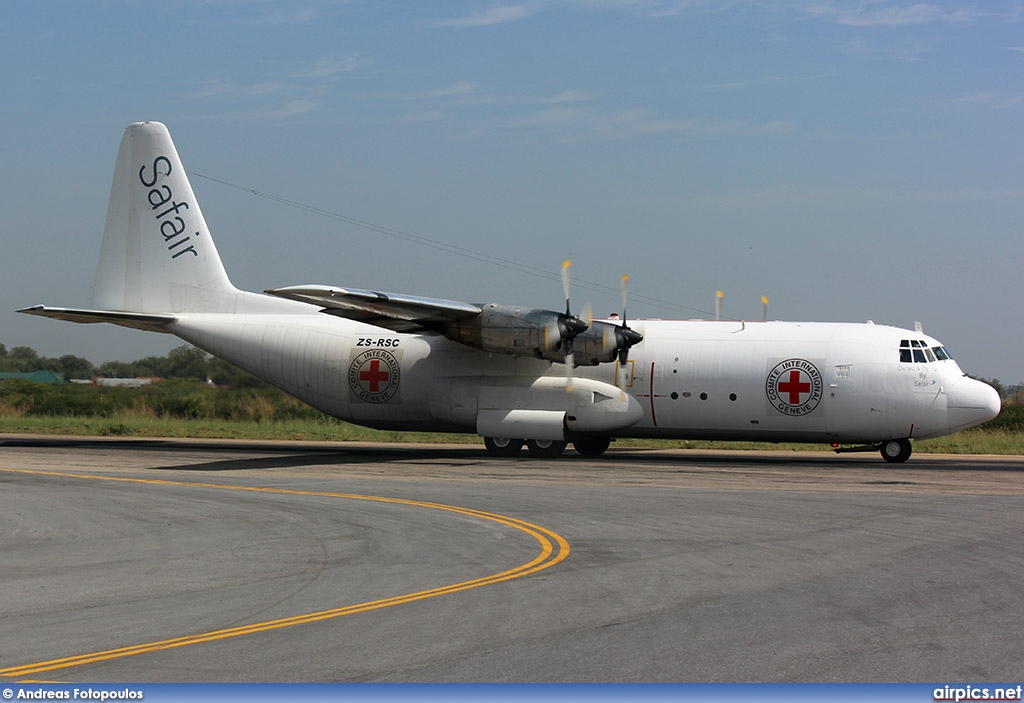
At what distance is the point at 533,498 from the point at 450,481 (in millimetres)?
3979

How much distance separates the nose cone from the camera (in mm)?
29719

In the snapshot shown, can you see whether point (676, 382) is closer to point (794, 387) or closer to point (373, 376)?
point (794, 387)

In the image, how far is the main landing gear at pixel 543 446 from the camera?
32719 millimetres

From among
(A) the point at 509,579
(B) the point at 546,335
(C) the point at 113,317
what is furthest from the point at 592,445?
(A) the point at 509,579

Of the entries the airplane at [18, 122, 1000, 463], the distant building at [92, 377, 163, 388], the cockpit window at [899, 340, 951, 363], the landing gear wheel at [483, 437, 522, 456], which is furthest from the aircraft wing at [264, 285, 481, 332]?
the distant building at [92, 377, 163, 388]

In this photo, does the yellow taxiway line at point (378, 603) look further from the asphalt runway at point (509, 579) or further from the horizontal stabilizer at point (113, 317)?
the horizontal stabilizer at point (113, 317)

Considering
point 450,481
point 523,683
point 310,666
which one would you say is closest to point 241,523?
point 450,481

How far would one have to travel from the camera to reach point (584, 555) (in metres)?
14.2

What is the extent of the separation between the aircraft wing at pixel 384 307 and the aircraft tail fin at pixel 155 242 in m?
7.18

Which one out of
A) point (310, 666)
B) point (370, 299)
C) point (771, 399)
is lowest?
point (310, 666)

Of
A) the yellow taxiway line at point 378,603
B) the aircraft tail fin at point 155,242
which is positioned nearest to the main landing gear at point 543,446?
the aircraft tail fin at point 155,242

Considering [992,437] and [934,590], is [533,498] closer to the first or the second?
[934,590]

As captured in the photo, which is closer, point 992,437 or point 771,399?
point 771,399

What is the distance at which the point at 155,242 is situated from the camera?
121 ft
